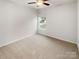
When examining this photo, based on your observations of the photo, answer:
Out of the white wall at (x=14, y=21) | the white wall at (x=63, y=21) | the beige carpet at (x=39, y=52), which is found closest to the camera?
the beige carpet at (x=39, y=52)

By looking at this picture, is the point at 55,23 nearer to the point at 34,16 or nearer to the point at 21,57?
the point at 34,16

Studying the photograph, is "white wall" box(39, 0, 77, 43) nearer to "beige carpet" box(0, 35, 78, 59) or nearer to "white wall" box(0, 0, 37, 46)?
"beige carpet" box(0, 35, 78, 59)

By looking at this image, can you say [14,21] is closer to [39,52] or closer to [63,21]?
[39,52]

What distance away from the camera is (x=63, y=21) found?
4141 millimetres

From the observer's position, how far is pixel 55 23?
4617mm

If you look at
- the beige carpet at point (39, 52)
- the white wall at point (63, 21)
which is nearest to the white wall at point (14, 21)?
the beige carpet at point (39, 52)

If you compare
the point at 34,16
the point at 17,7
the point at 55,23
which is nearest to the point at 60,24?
the point at 55,23

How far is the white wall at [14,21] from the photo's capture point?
11.6ft

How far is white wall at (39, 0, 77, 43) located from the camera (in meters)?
3.74

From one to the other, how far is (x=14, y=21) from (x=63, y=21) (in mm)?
2796

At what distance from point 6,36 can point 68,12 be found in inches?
138

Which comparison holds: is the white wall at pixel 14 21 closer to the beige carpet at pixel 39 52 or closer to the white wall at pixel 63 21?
the beige carpet at pixel 39 52

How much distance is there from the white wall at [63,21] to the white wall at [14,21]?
1.33 m

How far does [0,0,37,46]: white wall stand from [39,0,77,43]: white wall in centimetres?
133
